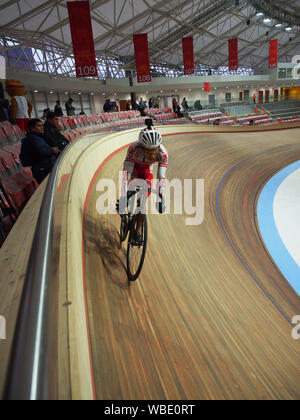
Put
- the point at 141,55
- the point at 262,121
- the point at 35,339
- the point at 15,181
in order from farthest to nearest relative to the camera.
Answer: the point at 262,121 < the point at 141,55 < the point at 15,181 < the point at 35,339

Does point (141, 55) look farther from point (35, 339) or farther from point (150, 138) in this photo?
point (35, 339)

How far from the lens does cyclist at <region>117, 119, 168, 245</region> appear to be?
2.86 metres

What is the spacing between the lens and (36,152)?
3375 millimetres

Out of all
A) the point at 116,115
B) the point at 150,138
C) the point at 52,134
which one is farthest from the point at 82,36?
the point at 150,138

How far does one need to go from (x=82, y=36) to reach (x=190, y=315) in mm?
9386

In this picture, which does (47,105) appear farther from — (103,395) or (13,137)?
(103,395)

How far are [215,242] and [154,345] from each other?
232 centimetres

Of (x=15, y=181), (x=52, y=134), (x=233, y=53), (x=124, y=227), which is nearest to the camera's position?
(x=15, y=181)

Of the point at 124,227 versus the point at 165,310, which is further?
the point at 124,227

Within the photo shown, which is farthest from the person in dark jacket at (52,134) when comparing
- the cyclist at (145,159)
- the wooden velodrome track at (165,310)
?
the cyclist at (145,159)

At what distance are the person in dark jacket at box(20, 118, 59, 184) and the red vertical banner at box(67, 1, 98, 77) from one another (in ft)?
22.9

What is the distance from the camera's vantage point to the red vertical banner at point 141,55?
47.3 feet

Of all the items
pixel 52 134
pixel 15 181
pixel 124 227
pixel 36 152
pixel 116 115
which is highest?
pixel 116 115
